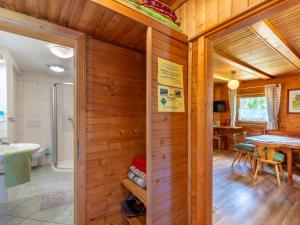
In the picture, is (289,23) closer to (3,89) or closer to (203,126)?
(203,126)

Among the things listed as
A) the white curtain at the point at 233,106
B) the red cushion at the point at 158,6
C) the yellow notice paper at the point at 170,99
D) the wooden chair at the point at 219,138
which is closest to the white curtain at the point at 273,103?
the white curtain at the point at 233,106

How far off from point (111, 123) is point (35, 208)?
174cm

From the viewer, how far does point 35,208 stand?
2.09 metres

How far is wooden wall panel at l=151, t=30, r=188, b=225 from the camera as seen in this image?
1082 mm

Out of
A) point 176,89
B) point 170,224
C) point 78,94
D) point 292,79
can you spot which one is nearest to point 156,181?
point 170,224

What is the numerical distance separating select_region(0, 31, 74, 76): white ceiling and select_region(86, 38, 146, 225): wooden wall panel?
1263 millimetres

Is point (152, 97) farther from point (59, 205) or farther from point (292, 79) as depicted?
point (292, 79)

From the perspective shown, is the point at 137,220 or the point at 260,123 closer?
the point at 137,220

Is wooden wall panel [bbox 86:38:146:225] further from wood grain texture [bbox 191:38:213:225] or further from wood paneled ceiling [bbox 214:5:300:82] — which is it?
wood paneled ceiling [bbox 214:5:300:82]

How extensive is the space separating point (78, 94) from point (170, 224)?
1253mm

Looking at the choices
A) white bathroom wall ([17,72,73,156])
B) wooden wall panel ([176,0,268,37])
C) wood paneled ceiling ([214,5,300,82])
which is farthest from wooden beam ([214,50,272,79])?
white bathroom wall ([17,72,73,156])

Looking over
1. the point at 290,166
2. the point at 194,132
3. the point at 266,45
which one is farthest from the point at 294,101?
the point at 194,132

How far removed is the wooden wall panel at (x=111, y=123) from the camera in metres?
1.40

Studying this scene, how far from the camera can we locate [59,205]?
2.16 metres
